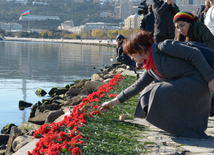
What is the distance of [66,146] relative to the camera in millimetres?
2234

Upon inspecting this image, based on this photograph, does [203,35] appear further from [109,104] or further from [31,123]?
[31,123]

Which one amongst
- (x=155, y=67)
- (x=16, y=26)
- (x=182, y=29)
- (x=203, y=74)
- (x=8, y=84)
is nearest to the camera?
(x=203, y=74)

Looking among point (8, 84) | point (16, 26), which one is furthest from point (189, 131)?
point (16, 26)

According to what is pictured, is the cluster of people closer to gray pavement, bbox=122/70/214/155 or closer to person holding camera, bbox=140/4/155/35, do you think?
gray pavement, bbox=122/70/214/155

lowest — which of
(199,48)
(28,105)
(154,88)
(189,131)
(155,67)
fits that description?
(28,105)

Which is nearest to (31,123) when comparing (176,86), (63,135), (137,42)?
(63,135)

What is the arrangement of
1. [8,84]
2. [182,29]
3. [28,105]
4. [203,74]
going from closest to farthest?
[203,74]
[182,29]
[28,105]
[8,84]

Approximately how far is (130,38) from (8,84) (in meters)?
9.92

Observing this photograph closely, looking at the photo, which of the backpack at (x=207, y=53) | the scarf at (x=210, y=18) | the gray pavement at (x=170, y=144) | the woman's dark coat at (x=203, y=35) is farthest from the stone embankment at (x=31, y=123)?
the scarf at (x=210, y=18)

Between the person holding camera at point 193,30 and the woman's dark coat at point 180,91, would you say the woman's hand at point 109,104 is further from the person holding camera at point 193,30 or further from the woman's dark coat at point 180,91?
the person holding camera at point 193,30

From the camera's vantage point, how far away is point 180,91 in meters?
2.74

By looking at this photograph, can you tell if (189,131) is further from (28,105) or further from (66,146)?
(28,105)

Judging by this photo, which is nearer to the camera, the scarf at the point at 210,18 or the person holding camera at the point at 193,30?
the person holding camera at the point at 193,30

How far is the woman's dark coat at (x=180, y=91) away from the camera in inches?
107
